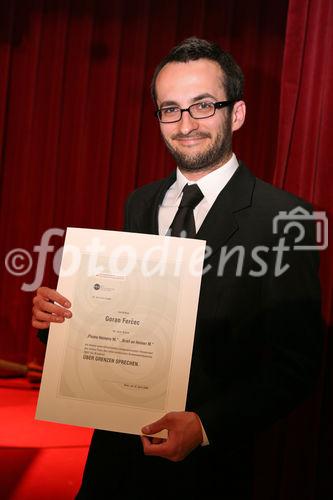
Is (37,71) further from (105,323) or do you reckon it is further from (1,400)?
(105,323)

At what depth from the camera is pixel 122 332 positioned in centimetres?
103

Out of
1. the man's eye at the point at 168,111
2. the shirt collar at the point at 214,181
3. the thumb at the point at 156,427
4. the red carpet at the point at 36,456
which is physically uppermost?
the man's eye at the point at 168,111

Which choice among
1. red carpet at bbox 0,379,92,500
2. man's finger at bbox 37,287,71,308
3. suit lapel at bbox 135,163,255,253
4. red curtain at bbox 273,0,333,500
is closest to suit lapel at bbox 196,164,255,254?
suit lapel at bbox 135,163,255,253

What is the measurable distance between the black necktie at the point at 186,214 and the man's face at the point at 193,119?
6cm

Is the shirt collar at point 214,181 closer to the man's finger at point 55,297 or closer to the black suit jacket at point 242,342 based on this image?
the black suit jacket at point 242,342

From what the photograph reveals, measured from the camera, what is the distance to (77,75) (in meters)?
3.54

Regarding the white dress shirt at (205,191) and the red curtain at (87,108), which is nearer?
the white dress shirt at (205,191)

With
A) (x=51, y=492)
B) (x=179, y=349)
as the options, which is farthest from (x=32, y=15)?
(x=179, y=349)

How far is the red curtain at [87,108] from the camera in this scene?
10.7 ft

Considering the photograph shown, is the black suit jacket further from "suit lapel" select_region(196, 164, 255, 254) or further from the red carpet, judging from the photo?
the red carpet

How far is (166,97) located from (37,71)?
2.67 metres

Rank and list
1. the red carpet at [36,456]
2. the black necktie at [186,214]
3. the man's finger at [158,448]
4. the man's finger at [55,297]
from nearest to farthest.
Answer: the man's finger at [158,448]
the man's finger at [55,297]
the black necktie at [186,214]
the red carpet at [36,456]

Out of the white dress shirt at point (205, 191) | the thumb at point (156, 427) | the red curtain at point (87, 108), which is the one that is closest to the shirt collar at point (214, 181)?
the white dress shirt at point (205, 191)

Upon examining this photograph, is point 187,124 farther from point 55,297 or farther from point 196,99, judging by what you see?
point 55,297
